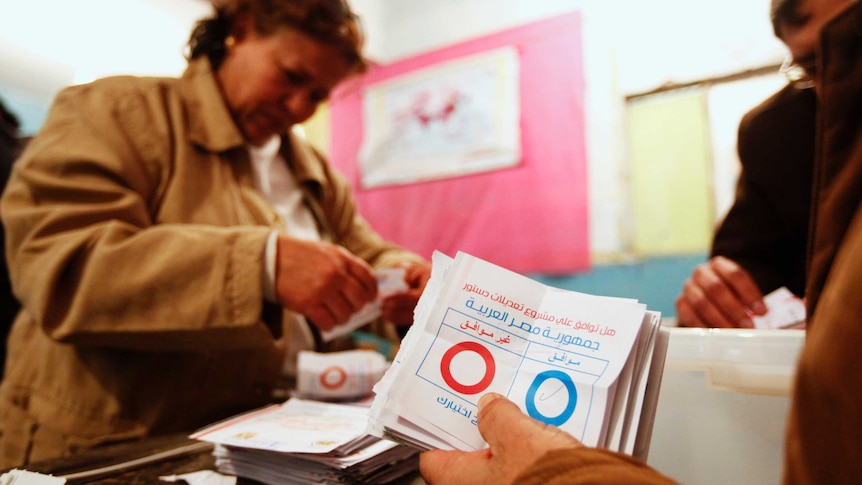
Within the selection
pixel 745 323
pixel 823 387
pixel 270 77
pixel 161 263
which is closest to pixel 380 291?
pixel 161 263

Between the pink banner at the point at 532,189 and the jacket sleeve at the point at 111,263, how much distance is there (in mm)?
1095

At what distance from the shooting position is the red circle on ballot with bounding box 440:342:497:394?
1.35 feet

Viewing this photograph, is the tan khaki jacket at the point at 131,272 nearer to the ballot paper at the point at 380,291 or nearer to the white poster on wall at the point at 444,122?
the ballot paper at the point at 380,291

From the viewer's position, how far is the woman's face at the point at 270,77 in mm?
985

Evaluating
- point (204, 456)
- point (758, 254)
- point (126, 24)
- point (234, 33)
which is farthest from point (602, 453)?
point (126, 24)

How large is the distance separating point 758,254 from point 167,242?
1045 mm

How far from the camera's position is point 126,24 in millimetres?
1774

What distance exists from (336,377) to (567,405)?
1.65 ft

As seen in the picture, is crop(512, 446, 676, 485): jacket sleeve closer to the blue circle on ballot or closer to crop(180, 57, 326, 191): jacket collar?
the blue circle on ballot

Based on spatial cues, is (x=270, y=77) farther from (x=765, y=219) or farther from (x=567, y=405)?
(x=765, y=219)

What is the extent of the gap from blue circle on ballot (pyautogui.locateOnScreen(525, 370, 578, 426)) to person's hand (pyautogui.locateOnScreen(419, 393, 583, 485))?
2 cm

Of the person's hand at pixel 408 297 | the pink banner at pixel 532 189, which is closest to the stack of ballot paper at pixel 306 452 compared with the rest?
the person's hand at pixel 408 297

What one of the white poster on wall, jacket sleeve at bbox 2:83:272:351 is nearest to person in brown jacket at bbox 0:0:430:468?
jacket sleeve at bbox 2:83:272:351

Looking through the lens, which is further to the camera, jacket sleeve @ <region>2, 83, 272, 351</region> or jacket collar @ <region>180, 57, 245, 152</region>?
jacket collar @ <region>180, 57, 245, 152</region>
